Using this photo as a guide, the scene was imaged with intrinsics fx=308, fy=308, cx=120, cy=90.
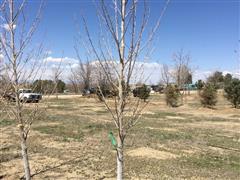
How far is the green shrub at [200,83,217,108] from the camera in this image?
27.2 meters

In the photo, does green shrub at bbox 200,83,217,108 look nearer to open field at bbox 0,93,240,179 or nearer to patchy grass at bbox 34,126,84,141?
open field at bbox 0,93,240,179

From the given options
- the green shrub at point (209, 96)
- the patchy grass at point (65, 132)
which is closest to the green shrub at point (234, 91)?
the green shrub at point (209, 96)

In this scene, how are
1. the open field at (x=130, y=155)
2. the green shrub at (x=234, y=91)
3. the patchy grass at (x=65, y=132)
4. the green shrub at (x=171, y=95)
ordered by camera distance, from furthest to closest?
1. the green shrub at (x=171, y=95)
2. the green shrub at (x=234, y=91)
3. the patchy grass at (x=65, y=132)
4. the open field at (x=130, y=155)

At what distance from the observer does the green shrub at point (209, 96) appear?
1073 inches

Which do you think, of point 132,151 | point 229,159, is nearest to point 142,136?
point 132,151

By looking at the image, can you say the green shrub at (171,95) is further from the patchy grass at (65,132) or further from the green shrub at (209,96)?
the patchy grass at (65,132)

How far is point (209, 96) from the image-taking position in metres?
27.3

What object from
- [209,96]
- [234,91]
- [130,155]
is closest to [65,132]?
[130,155]

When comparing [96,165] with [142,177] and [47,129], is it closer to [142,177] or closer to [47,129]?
[142,177]

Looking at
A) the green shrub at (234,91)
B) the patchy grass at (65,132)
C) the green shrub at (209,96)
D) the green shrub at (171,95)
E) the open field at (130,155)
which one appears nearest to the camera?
the open field at (130,155)

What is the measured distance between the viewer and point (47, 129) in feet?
46.6

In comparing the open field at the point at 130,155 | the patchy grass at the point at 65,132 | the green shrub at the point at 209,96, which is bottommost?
the open field at the point at 130,155

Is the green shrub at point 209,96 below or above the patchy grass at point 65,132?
above

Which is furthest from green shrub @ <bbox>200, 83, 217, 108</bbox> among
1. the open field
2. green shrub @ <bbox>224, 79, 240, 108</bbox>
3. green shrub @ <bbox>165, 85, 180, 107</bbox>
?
the open field
